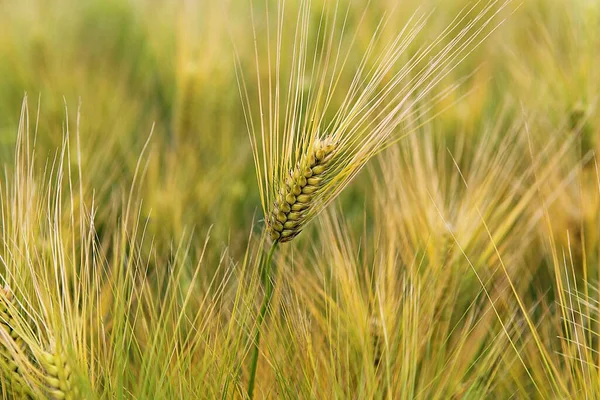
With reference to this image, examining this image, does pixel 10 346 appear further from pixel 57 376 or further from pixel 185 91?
pixel 185 91

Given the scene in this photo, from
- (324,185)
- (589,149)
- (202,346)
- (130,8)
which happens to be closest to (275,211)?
(324,185)

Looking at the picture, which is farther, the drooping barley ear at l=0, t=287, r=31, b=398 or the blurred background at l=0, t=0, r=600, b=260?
the blurred background at l=0, t=0, r=600, b=260

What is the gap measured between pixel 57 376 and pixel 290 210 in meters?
0.21

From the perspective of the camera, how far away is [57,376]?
452mm

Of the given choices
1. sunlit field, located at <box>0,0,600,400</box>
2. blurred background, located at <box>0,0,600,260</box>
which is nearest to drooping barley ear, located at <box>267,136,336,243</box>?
sunlit field, located at <box>0,0,600,400</box>

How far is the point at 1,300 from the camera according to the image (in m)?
0.45

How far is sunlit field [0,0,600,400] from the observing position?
Result: 497 mm

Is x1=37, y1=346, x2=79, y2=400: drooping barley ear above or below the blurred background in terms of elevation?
below

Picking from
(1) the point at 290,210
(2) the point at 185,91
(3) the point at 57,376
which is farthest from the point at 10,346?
(2) the point at 185,91

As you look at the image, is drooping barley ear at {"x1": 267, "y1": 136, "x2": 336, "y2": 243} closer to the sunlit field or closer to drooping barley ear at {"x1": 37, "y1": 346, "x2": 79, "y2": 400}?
the sunlit field

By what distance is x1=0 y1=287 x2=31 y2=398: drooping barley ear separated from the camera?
0.44 metres

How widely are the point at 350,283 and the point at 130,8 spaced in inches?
32.0

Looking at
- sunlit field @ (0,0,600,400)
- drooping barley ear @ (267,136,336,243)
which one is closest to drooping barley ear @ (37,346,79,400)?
sunlit field @ (0,0,600,400)

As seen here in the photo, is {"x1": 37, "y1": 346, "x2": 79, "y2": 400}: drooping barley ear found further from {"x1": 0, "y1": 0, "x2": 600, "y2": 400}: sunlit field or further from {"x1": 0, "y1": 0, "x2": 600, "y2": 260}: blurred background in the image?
{"x1": 0, "y1": 0, "x2": 600, "y2": 260}: blurred background
